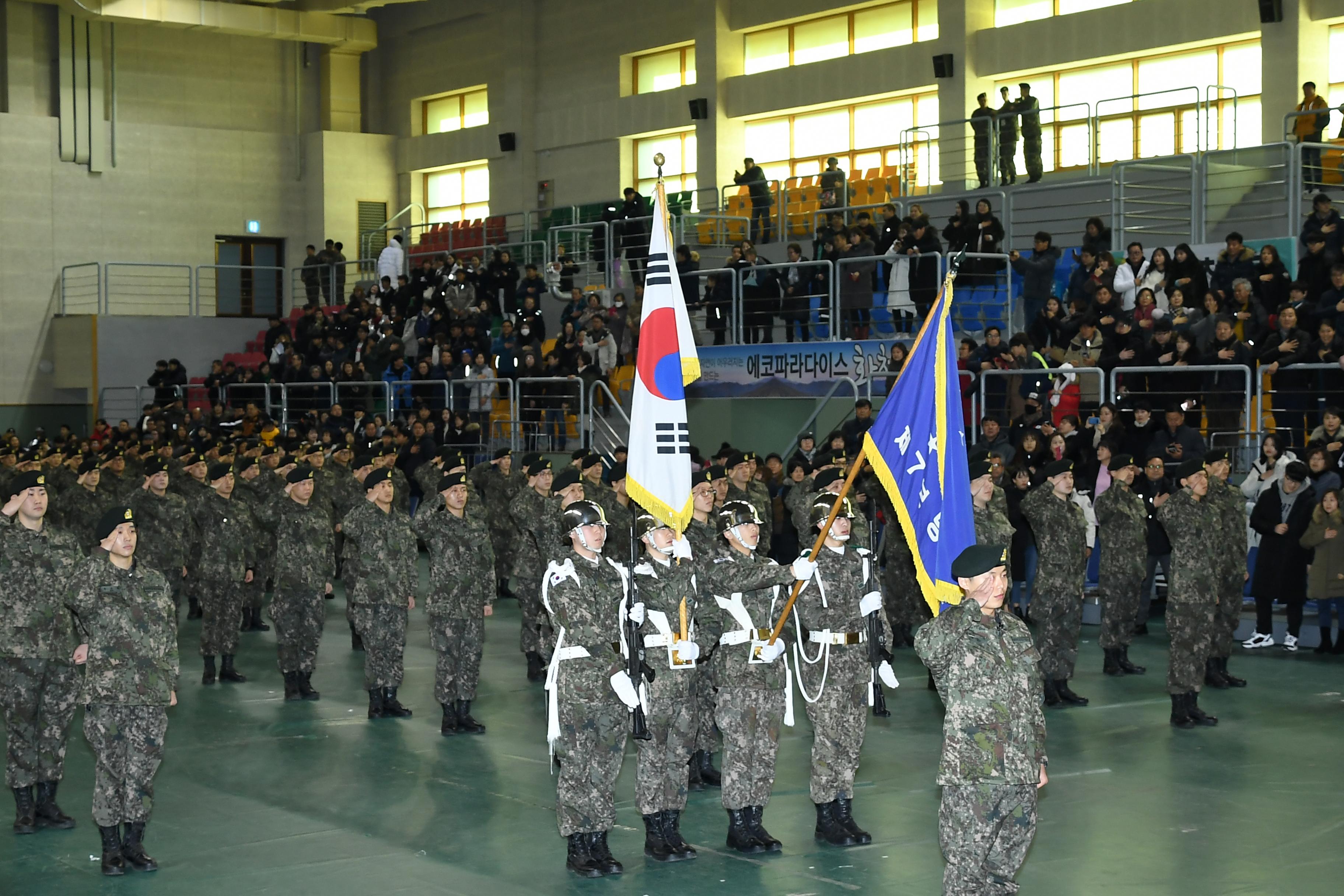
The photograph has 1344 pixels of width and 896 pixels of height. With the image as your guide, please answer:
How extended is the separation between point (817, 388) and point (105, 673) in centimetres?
1307

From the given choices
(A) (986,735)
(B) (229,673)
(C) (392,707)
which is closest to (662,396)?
(A) (986,735)

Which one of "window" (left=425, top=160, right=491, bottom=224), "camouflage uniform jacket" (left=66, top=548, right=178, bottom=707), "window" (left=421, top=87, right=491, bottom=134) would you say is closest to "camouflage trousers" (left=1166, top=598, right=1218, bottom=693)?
"camouflage uniform jacket" (left=66, top=548, right=178, bottom=707)

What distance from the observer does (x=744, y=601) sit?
27.5 ft

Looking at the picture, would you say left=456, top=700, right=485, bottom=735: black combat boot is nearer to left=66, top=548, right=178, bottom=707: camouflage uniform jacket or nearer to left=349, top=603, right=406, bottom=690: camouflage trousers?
left=349, top=603, right=406, bottom=690: camouflage trousers

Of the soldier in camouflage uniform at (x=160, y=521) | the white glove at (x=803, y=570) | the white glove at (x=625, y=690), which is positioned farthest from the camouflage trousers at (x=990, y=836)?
the soldier in camouflage uniform at (x=160, y=521)

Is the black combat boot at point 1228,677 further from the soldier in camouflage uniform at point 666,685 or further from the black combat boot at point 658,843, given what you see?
the black combat boot at point 658,843

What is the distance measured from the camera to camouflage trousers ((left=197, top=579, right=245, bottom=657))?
14.1m

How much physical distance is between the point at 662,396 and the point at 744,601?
119 cm

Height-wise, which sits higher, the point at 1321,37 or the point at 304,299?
the point at 1321,37

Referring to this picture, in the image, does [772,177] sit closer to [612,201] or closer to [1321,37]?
[612,201]

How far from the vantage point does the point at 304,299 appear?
37281 mm

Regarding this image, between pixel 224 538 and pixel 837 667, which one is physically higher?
pixel 224 538

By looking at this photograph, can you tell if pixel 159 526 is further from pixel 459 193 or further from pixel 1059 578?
pixel 459 193

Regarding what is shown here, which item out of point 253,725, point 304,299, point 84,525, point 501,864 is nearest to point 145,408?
point 304,299
